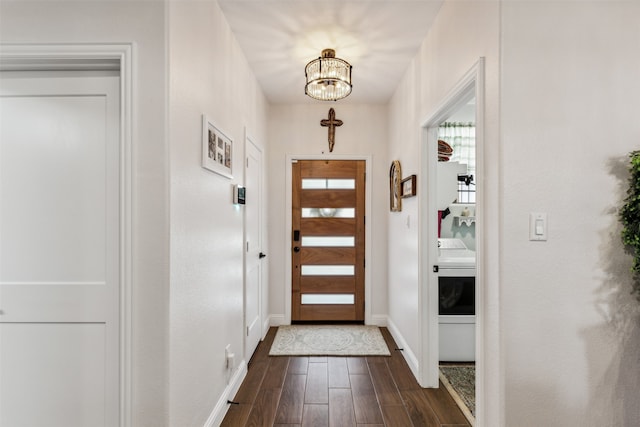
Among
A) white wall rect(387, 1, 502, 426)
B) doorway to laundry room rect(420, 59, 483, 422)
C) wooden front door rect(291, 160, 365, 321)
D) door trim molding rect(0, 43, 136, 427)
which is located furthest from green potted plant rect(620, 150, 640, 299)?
wooden front door rect(291, 160, 365, 321)

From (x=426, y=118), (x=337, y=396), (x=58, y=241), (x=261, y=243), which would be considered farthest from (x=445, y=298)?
(x=58, y=241)

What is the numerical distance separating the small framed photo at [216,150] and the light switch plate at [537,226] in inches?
65.7

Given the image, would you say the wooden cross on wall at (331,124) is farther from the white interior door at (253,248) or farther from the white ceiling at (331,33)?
the white interior door at (253,248)

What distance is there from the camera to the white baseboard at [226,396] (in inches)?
81.3

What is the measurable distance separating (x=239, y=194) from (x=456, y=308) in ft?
6.58

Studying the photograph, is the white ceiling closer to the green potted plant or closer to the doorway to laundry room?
the doorway to laundry room

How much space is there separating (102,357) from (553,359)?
6.67 ft

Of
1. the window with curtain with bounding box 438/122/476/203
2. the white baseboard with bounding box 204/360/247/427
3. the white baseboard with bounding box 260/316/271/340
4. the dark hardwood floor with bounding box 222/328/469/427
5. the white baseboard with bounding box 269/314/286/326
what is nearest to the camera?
the white baseboard with bounding box 204/360/247/427

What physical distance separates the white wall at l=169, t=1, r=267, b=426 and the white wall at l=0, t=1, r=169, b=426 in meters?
0.05

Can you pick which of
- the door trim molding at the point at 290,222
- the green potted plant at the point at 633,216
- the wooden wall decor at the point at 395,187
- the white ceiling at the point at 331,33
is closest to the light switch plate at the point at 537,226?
the green potted plant at the point at 633,216

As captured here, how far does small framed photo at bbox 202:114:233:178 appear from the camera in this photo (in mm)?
1957

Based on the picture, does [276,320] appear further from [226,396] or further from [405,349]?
[226,396]

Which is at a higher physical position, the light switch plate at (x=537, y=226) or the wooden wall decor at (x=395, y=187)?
the wooden wall decor at (x=395, y=187)

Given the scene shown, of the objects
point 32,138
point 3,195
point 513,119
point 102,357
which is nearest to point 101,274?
point 102,357
